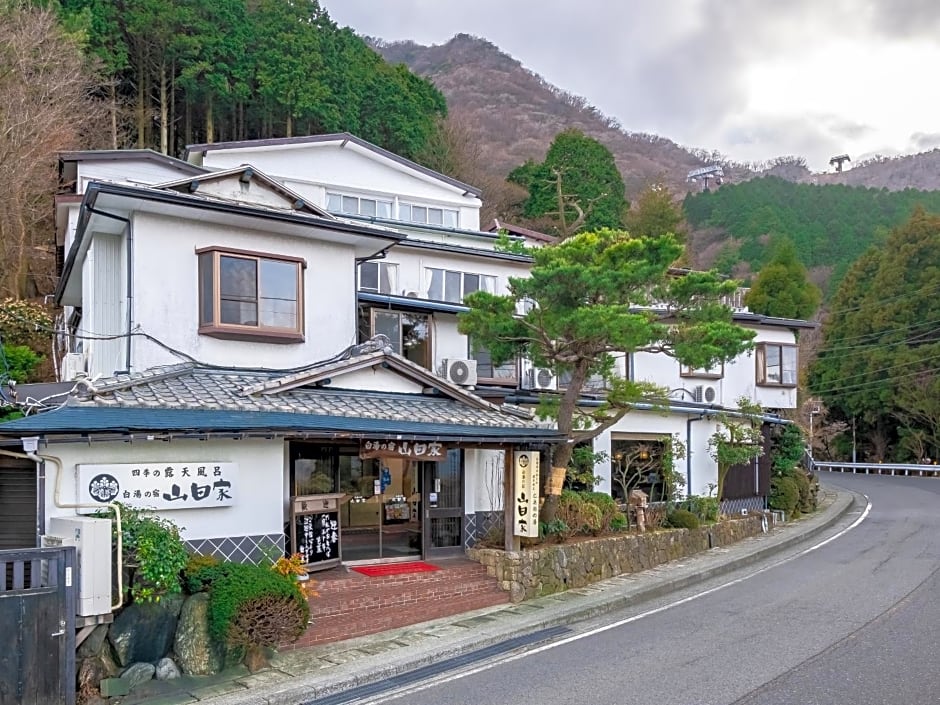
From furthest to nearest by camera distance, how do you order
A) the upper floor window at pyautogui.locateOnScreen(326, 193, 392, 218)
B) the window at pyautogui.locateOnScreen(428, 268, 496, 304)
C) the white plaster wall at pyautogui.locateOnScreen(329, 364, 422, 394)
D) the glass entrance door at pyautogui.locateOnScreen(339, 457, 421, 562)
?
the upper floor window at pyautogui.locateOnScreen(326, 193, 392, 218) → the window at pyautogui.locateOnScreen(428, 268, 496, 304) → the glass entrance door at pyautogui.locateOnScreen(339, 457, 421, 562) → the white plaster wall at pyautogui.locateOnScreen(329, 364, 422, 394)

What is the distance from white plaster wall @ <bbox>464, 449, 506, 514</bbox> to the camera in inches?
659

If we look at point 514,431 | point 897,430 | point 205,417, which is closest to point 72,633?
point 205,417

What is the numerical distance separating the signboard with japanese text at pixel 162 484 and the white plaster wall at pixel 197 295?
3055mm

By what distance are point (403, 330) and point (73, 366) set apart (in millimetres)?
7781

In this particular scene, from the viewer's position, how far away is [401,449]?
13.5 m

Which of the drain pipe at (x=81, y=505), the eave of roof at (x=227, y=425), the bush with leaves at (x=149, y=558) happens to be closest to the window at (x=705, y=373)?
the eave of roof at (x=227, y=425)

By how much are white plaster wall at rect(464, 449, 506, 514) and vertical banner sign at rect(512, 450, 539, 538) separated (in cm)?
174

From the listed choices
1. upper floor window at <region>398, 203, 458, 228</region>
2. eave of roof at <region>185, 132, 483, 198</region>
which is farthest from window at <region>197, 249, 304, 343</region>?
upper floor window at <region>398, 203, 458, 228</region>

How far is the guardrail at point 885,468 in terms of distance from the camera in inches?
1724

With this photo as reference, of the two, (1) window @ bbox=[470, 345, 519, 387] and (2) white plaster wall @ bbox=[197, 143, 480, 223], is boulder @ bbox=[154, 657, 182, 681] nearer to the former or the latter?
(1) window @ bbox=[470, 345, 519, 387]

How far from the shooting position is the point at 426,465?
1600 centimetres

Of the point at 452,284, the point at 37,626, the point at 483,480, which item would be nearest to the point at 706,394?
the point at 452,284

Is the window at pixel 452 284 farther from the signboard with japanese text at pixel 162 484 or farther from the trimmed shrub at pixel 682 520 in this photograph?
the signboard with japanese text at pixel 162 484

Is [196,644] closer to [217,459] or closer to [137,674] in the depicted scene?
[137,674]
